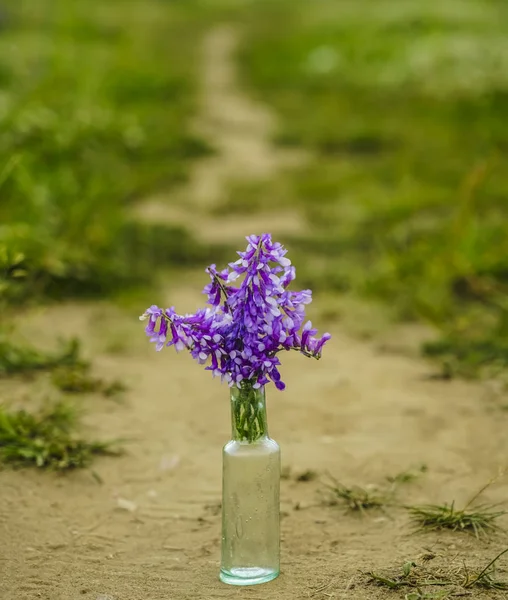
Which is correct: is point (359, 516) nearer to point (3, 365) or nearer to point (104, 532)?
point (104, 532)

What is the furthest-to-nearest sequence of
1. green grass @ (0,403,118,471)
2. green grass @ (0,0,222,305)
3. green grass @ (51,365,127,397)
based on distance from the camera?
green grass @ (0,0,222,305)
green grass @ (51,365,127,397)
green grass @ (0,403,118,471)

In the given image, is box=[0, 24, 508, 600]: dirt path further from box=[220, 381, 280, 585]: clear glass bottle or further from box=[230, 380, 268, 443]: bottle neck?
box=[230, 380, 268, 443]: bottle neck

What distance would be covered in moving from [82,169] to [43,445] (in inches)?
143

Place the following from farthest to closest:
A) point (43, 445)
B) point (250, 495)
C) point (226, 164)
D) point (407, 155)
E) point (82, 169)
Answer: point (407, 155) → point (226, 164) → point (82, 169) → point (43, 445) → point (250, 495)

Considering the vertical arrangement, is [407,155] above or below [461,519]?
above

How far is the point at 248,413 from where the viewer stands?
8.57ft

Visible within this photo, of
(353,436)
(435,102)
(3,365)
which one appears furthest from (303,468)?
(435,102)

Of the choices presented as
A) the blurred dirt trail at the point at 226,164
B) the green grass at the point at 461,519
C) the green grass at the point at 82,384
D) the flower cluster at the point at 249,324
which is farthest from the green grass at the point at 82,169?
the green grass at the point at 461,519

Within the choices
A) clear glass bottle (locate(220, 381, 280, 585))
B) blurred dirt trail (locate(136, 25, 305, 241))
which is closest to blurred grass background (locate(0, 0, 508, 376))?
blurred dirt trail (locate(136, 25, 305, 241))

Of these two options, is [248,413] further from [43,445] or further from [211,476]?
[43,445]

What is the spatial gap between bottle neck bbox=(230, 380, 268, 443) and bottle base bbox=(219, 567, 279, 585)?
0.33 metres

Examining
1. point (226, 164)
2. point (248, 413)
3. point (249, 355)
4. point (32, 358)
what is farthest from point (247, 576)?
point (226, 164)

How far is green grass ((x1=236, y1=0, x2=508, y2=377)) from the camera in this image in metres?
5.84

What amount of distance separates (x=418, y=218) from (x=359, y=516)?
4587mm
